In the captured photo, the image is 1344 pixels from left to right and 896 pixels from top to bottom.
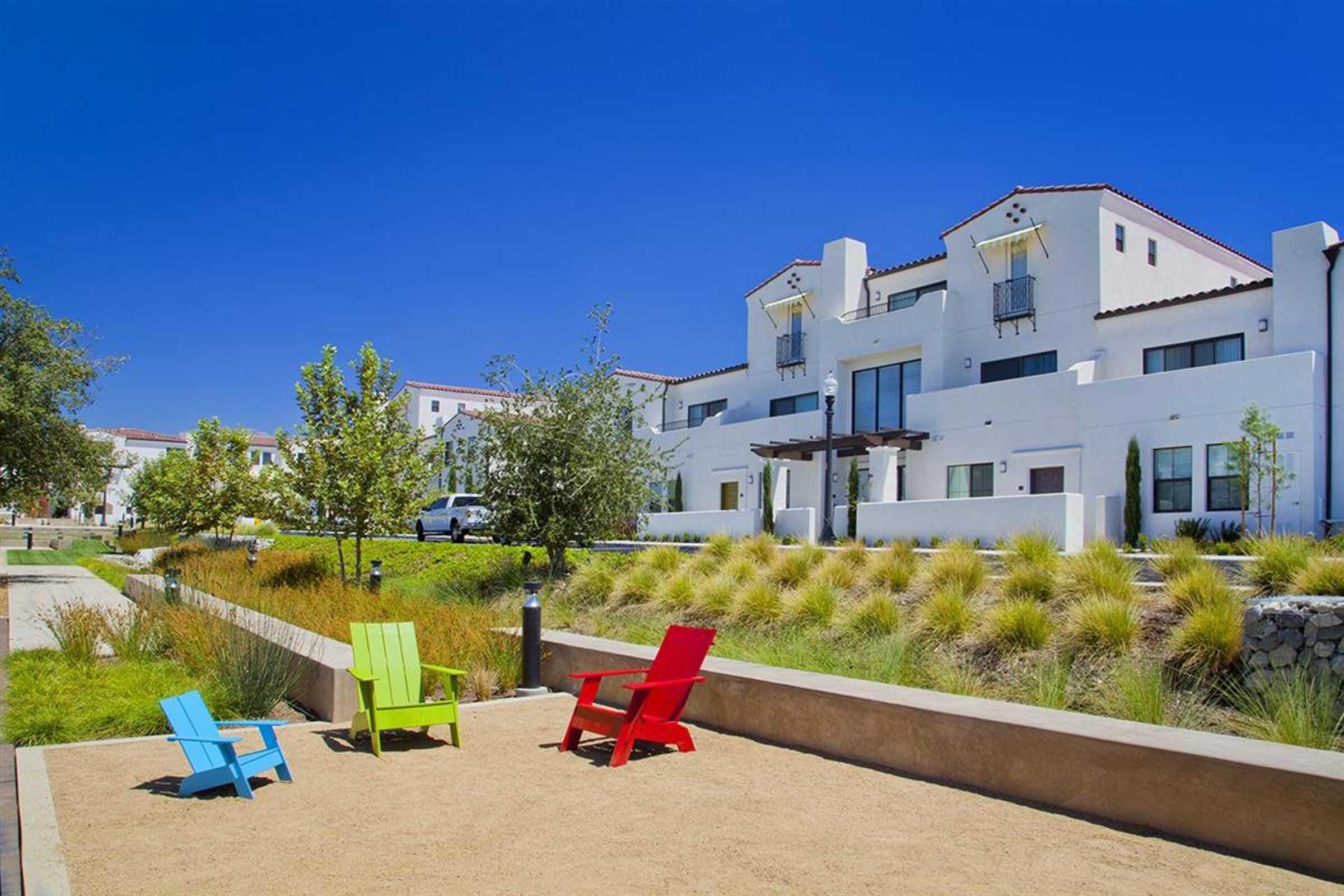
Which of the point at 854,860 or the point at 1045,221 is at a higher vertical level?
the point at 1045,221

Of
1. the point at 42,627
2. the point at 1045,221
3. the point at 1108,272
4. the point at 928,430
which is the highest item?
Answer: the point at 1045,221

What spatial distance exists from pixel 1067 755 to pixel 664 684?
2659 mm

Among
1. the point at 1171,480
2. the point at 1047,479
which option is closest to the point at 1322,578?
the point at 1171,480

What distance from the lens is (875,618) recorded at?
11.2 metres

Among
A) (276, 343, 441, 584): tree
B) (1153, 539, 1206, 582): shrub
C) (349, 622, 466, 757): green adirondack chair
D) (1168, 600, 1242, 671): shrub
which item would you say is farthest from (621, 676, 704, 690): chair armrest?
(276, 343, 441, 584): tree

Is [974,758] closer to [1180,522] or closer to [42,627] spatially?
[42,627]

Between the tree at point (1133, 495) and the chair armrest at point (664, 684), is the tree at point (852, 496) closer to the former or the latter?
the tree at point (1133, 495)

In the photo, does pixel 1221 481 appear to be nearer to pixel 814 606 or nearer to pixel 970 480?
pixel 970 480

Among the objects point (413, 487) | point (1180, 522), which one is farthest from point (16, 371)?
point (1180, 522)

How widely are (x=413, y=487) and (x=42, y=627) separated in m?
6.81

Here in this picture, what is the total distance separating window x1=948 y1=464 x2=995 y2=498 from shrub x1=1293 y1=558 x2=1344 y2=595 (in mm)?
15118

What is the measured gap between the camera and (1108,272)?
83.4 ft

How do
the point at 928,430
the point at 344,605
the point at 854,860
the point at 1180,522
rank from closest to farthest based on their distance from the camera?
the point at 854,860 → the point at 344,605 → the point at 1180,522 → the point at 928,430

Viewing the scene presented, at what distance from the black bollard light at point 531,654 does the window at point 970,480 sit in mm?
18489
